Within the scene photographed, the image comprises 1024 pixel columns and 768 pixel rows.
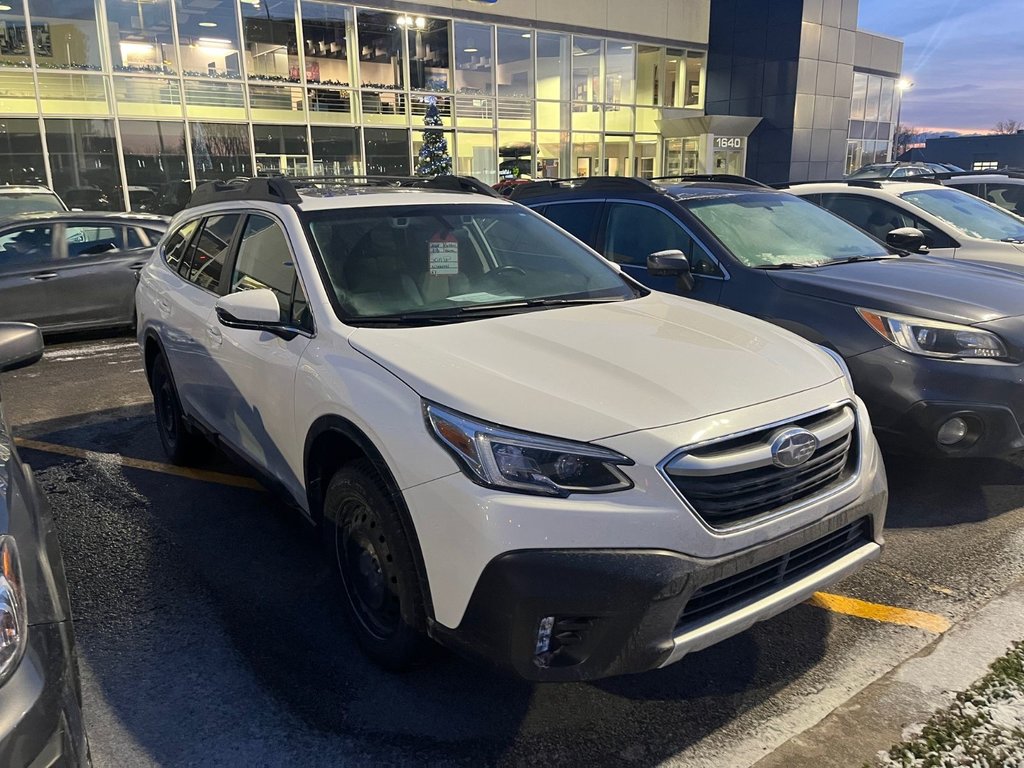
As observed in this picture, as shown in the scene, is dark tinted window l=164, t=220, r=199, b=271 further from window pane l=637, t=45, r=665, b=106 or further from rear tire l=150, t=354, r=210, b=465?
window pane l=637, t=45, r=665, b=106

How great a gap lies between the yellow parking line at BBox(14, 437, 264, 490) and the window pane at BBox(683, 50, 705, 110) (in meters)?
28.7

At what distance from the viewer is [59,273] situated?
29.1ft

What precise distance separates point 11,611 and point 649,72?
2968 cm

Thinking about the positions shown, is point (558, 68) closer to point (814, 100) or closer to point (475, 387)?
point (814, 100)

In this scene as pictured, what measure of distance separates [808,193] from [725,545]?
22.0 feet

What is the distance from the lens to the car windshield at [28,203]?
38.1ft

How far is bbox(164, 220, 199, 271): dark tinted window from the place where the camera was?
4902 mm

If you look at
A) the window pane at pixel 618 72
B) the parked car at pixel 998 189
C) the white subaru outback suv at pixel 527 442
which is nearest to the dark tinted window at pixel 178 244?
the white subaru outback suv at pixel 527 442

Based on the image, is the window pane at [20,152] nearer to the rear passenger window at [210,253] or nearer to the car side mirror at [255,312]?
the rear passenger window at [210,253]

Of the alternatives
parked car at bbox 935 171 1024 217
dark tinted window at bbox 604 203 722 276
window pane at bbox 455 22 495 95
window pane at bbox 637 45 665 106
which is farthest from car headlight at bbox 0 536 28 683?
window pane at bbox 637 45 665 106

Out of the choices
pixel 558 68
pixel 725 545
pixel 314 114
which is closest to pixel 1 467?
pixel 725 545

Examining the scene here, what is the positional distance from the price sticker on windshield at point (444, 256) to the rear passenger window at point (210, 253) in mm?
1200

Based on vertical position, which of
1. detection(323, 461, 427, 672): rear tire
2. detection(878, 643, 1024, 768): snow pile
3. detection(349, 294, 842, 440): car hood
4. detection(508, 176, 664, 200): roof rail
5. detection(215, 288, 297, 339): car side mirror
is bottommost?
detection(878, 643, 1024, 768): snow pile

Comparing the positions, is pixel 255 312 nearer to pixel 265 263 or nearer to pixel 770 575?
pixel 265 263
